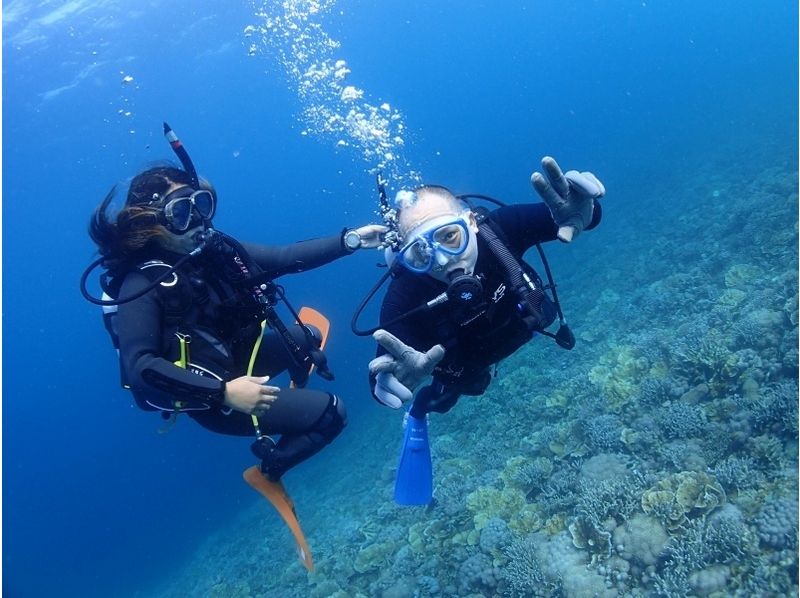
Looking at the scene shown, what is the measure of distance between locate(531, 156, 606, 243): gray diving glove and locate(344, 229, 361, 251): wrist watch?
1784mm

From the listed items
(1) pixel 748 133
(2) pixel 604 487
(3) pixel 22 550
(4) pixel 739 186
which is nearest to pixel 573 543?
(2) pixel 604 487

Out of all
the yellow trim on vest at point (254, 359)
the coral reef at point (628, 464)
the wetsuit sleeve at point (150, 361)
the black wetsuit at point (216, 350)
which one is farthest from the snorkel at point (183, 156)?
the coral reef at point (628, 464)

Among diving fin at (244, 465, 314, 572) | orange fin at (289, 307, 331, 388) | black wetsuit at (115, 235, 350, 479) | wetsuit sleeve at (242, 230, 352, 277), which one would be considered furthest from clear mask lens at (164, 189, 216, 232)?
diving fin at (244, 465, 314, 572)

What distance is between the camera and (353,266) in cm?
8675

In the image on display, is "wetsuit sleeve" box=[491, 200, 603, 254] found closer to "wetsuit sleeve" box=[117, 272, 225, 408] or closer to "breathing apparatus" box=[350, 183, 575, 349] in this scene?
"breathing apparatus" box=[350, 183, 575, 349]

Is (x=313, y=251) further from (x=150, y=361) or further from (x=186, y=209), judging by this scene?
(x=150, y=361)

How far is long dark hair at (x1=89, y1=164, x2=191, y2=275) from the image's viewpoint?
3.81 meters

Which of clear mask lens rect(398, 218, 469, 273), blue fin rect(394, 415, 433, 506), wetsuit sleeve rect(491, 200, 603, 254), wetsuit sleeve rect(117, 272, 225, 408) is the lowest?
blue fin rect(394, 415, 433, 506)

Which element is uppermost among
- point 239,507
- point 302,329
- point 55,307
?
point 55,307

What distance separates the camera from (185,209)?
4.00 metres

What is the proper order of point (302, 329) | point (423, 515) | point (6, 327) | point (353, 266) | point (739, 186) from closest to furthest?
point (302, 329) < point (423, 515) < point (739, 186) < point (6, 327) < point (353, 266)

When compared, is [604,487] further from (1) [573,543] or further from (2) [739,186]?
(2) [739,186]

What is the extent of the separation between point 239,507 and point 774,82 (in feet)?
153

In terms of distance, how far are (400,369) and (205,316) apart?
1.77 m
